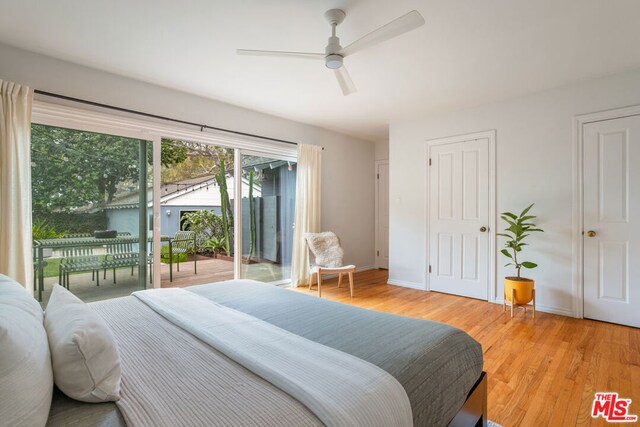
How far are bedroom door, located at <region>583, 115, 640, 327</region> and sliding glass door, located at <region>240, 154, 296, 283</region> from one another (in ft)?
11.5

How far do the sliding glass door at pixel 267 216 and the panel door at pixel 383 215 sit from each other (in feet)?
6.26

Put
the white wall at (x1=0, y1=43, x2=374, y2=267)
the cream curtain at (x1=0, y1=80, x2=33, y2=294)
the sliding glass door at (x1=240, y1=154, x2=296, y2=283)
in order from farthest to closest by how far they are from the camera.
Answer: the sliding glass door at (x1=240, y1=154, x2=296, y2=283)
the white wall at (x1=0, y1=43, x2=374, y2=267)
the cream curtain at (x1=0, y1=80, x2=33, y2=294)

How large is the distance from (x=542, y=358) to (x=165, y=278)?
190 inches

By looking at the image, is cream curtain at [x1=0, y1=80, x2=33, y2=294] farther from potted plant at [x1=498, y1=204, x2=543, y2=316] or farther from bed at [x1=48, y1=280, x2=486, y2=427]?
potted plant at [x1=498, y1=204, x2=543, y2=316]

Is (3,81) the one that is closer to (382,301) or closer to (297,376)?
(297,376)

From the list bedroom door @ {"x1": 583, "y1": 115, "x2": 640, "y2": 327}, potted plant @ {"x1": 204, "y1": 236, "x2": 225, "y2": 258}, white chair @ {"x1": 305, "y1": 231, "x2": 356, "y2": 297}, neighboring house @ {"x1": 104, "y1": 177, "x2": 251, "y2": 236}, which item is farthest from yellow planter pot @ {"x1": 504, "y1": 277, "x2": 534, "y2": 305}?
potted plant @ {"x1": 204, "y1": 236, "x2": 225, "y2": 258}

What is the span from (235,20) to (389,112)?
2.53 m

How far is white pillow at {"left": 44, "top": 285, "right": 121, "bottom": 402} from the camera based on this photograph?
86 cm

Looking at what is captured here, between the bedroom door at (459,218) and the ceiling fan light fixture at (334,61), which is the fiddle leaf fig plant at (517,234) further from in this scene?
the ceiling fan light fixture at (334,61)

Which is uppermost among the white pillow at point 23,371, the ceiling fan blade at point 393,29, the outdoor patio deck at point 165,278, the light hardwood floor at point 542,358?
the ceiling fan blade at point 393,29

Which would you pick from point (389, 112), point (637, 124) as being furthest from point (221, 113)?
A: point (637, 124)

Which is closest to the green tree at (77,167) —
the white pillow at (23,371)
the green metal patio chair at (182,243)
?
the green metal patio chair at (182,243)

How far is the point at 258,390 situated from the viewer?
3.00ft

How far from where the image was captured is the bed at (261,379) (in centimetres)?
82
